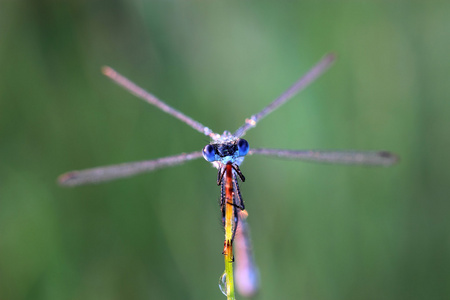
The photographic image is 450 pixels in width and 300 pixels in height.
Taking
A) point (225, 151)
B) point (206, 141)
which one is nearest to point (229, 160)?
point (225, 151)

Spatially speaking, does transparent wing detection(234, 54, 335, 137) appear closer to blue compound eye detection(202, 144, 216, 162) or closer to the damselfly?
the damselfly

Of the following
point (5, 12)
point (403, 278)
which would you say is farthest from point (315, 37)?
point (5, 12)

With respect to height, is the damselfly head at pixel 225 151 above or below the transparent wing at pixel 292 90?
below

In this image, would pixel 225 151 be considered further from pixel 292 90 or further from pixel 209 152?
pixel 292 90

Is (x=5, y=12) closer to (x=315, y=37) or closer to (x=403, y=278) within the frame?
(x=315, y=37)

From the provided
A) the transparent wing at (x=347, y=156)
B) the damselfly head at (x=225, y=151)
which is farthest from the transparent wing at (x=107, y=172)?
the transparent wing at (x=347, y=156)

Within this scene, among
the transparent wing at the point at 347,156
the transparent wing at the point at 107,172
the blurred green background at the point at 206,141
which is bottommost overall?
the transparent wing at the point at 107,172

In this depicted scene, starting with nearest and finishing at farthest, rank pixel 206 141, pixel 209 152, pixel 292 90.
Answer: pixel 209 152
pixel 292 90
pixel 206 141

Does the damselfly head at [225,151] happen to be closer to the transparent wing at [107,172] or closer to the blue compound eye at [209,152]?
the blue compound eye at [209,152]

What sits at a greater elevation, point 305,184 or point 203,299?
point 305,184
